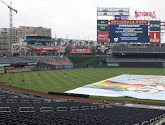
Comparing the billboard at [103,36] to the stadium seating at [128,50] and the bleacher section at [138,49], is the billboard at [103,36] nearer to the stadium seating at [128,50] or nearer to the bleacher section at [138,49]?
the bleacher section at [138,49]

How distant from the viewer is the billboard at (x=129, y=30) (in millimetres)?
65438

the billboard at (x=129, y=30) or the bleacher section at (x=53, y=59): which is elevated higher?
the billboard at (x=129, y=30)

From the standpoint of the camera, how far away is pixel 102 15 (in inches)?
2830

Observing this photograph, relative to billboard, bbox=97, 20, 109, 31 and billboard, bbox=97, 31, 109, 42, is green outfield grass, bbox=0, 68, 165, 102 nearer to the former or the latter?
billboard, bbox=97, 31, 109, 42

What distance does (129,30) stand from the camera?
216ft

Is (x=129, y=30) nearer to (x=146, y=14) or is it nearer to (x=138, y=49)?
(x=146, y=14)

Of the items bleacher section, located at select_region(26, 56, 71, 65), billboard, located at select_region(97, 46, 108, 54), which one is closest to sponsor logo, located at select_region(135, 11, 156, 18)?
billboard, located at select_region(97, 46, 108, 54)

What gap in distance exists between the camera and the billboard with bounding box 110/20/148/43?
215 feet

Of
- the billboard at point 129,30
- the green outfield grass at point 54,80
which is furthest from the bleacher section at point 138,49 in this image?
the green outfield grass at point 54,80

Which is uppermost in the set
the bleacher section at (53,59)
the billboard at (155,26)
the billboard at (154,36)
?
the billboard at (155,26)

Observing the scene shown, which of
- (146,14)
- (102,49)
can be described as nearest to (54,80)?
(102,49)

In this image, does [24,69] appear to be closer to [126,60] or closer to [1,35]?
[126,60]

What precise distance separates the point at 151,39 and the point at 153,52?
278 inches

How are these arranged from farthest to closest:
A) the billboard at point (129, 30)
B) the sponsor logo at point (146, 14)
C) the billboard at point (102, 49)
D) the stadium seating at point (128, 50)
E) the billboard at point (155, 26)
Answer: the billboard at point (102, 49) < the stadium seating at point (128, 50) < the sponsor logo at point (146, 14) < the billboard at point (155, 26) < the billboard at point (129, 30)
